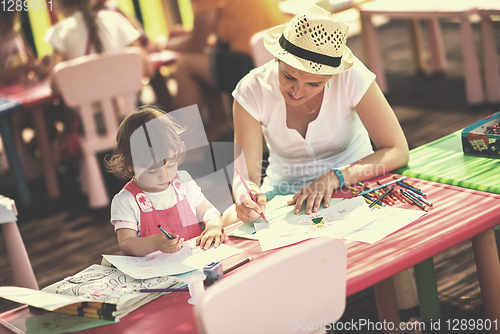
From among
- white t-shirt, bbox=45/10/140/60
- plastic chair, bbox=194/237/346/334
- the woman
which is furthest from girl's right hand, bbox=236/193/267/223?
white t-shirt, bbox=45/10/140/60

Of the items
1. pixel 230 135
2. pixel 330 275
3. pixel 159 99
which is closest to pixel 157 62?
pixel 159 99

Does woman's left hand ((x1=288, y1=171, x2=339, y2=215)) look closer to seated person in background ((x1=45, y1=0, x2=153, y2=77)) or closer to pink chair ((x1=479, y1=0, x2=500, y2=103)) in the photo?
seated person in background ((x1=45, y1=0, x2=153, y2=77))

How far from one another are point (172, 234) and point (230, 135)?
57 cm

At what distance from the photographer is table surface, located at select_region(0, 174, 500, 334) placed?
46.3 inches

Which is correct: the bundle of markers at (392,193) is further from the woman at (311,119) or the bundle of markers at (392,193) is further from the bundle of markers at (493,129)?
the bundle of markers at (493,129)

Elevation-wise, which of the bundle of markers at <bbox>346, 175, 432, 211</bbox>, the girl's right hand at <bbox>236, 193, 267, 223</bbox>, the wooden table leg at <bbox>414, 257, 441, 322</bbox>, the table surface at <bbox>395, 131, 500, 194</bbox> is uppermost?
the girl's right hand at <bbox>236, 193, 267, 223</bbox>

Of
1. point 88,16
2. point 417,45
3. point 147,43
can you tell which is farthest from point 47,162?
point 417,45

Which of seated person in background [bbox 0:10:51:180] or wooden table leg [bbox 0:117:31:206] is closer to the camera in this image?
wooden table leg [bbox 0:117:31:206]

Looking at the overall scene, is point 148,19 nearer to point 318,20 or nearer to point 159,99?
point 159,99

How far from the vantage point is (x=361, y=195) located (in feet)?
5.22

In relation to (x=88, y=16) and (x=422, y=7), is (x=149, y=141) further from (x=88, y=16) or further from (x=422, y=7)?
(x=422, y=7)

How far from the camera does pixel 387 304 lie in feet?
6.08

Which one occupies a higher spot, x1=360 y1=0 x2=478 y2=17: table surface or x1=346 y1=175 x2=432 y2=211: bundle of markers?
x1=360 y1=0 x2=478 y2=17: table surface

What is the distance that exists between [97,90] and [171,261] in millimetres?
2434
